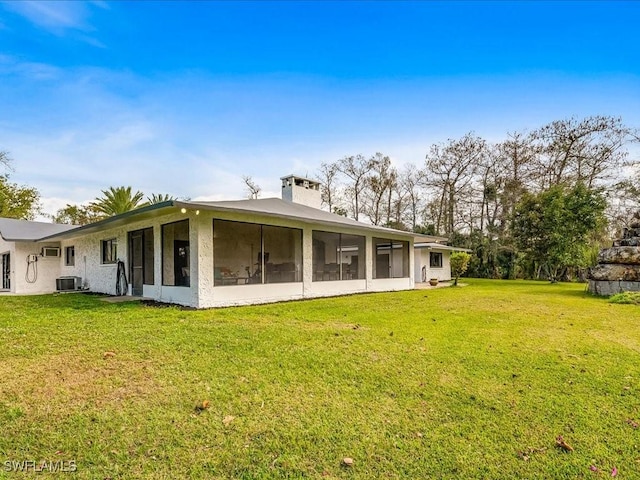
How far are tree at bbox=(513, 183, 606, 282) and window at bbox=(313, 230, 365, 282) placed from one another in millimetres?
10274

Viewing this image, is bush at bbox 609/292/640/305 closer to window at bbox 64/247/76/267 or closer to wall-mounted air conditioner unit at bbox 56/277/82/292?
wall-mounted air conditioner unit at bbox 56/277/82/292

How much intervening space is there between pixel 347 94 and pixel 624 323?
10.4 meters

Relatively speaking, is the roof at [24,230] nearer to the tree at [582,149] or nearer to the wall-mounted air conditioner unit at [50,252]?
the wall-mounted air conditioner unit at [50,252]

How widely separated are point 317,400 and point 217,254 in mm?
5860

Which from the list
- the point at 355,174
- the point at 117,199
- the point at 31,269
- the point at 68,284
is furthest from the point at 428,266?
the point at 117,199

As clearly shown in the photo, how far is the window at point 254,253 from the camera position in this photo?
8523 millimetres

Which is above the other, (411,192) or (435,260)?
(411,192)

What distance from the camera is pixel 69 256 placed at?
1481 cm

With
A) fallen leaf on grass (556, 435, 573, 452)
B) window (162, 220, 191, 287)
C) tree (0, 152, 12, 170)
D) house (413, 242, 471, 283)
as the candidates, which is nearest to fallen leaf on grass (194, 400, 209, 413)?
fallen leaf on grass (556, 435, 573, 452)

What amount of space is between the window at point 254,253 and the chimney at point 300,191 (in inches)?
158

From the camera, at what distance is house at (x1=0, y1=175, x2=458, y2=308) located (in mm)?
8344

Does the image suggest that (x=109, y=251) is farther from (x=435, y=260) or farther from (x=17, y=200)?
(x=17, y=200)

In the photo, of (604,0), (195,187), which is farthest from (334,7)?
(195,187)

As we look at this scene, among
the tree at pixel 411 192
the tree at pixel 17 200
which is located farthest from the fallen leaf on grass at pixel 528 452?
the tree at pixel 17 200
